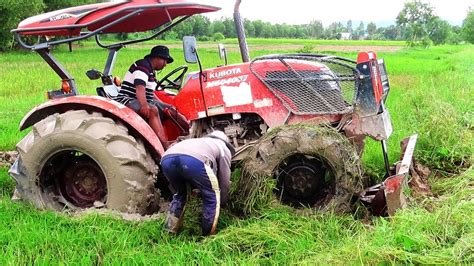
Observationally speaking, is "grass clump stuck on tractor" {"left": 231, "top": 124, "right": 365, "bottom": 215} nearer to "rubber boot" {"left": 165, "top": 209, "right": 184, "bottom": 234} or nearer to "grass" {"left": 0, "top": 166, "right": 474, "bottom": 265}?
"grass" {"left": 0, "top": 166, "right": 474, "bottom": 265}

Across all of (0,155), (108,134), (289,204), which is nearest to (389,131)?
(289,204)

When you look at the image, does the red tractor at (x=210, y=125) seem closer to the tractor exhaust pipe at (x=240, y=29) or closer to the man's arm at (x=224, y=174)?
the tractor exhaust pipe at (x=240, y=29)

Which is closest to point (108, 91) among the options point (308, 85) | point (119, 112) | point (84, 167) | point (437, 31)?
point (119, 112)

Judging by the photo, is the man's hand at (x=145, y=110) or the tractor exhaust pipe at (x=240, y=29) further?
the tractor exhaust pipe at (x=240, y=29)

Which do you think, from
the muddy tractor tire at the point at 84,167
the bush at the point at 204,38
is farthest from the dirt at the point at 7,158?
the bush at the point at 204,38

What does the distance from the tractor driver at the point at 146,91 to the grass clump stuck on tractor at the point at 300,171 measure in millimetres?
944

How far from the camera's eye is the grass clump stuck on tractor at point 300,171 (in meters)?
4.46

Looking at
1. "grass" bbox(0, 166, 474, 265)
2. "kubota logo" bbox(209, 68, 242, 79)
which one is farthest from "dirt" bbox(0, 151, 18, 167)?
"kubota logo" bbox(209, 68, 242, 79)

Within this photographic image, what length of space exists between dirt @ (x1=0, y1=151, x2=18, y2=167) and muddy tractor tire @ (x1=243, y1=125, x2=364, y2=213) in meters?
3.51

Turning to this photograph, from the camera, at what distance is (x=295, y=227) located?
4.17 m

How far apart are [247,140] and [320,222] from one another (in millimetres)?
1164

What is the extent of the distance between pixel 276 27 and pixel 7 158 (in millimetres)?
96457

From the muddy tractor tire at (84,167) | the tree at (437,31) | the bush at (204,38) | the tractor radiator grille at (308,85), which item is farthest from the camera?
the tree at (437,31)

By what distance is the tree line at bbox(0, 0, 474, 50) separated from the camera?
3113 centimetres
